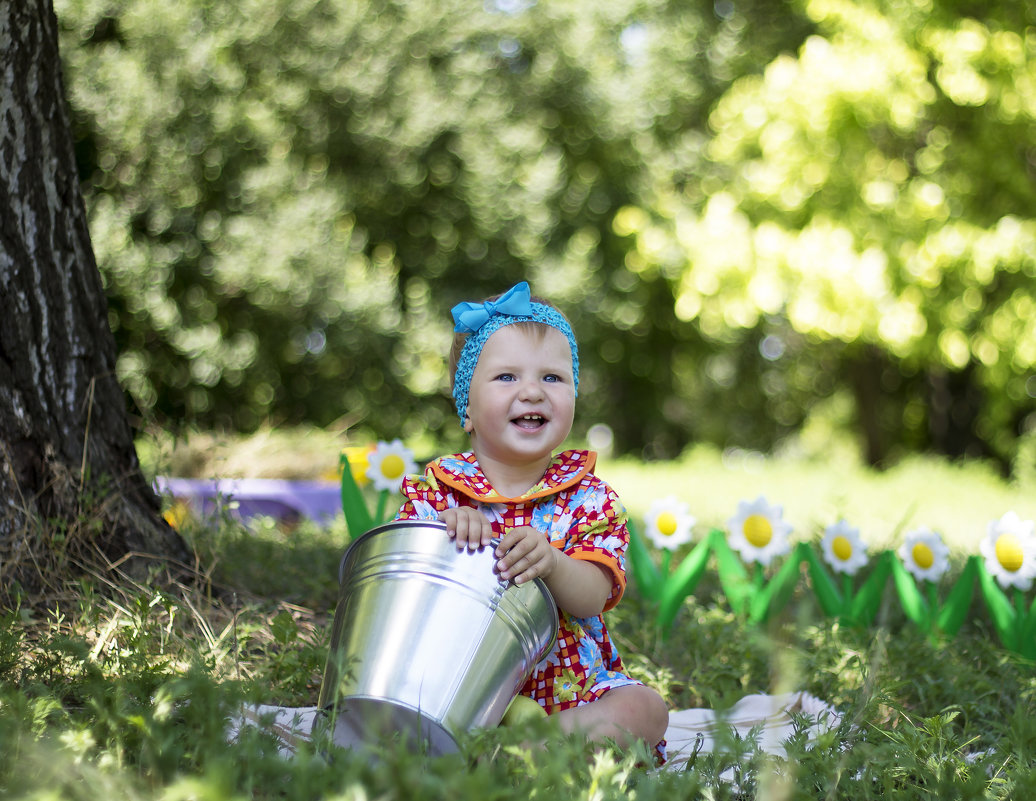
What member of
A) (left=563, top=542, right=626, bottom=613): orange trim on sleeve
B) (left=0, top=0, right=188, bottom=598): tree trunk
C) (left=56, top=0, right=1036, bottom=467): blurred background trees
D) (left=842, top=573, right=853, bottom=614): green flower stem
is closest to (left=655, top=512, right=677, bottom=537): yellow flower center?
(left=842, top=573, right=853, bottom=614): green flower stem

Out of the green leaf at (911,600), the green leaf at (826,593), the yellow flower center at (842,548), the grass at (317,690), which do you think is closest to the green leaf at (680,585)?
the grass at (317,690)

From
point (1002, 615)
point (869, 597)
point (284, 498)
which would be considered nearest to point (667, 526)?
point (869, 597)

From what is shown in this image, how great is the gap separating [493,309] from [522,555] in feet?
1.96

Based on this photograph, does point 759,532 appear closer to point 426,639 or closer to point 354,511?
point 354,511

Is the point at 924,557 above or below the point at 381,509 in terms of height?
above

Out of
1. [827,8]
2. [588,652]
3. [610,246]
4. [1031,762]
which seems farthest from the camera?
[610,246]

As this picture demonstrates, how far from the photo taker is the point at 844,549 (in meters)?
2.82

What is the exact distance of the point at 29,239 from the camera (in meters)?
2.19

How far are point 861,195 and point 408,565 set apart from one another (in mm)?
7126

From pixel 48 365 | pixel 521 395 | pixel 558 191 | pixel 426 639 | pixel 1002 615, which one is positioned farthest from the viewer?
pixel 558 191

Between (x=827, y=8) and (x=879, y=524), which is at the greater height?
(x=827, y=8)

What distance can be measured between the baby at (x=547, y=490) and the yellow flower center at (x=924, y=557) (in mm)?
1372

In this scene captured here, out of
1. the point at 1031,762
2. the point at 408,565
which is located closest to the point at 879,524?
the point at 1031,762

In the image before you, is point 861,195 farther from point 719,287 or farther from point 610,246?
point 610,246
